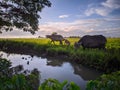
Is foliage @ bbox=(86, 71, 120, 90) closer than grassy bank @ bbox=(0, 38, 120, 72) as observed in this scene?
Yes

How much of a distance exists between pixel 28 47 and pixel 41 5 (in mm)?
14938

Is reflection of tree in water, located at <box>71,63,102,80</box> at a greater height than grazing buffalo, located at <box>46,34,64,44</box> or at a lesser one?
lesser

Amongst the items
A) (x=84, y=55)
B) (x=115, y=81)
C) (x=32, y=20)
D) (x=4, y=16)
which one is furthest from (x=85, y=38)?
(x=115, y=81)

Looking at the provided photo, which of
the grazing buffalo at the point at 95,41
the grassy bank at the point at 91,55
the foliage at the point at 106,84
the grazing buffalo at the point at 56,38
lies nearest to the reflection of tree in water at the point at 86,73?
the grassy bank at the point at 91,55

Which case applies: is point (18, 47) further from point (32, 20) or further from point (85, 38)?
point (32, 20)

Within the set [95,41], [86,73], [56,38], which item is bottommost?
[86,73]

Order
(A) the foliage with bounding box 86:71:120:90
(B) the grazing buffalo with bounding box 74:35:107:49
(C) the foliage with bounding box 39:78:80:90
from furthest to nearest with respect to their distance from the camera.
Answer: (B) the grazing buffalo with bounding box 74:35:107:49, (A) the foliage with bounding box 86:71:120:90, (C) the foliage with bounding box 39:78:80:90

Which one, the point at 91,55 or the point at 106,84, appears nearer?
the point at 106,84

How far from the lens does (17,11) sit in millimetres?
13438

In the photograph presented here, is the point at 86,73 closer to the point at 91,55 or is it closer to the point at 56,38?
the point at 91,55

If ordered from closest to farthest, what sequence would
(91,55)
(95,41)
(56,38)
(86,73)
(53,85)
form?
(53,85)
(86,73)
(91,55)
(95,41)
(56,38)

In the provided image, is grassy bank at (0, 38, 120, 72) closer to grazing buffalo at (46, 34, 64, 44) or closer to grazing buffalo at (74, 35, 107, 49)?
grazing buffalo at (74, 35, 107, 49)

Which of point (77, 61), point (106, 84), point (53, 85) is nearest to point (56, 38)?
point (77, 61)

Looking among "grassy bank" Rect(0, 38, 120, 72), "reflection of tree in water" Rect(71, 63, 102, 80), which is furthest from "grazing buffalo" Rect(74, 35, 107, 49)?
"reflection of tree in water" Rect(71, 63, 102, 80)
